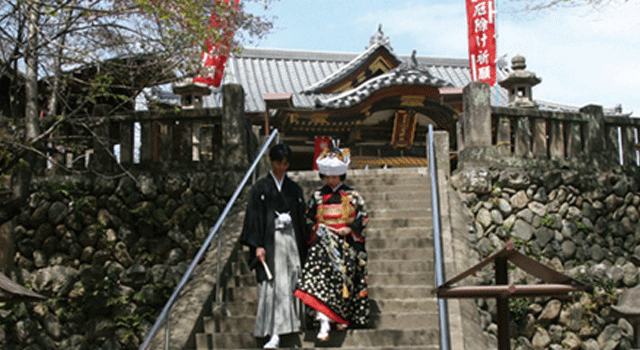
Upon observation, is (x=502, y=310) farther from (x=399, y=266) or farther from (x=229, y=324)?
(x=399, y=266)

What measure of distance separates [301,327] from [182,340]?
1127mm

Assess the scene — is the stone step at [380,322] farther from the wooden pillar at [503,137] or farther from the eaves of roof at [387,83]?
the eaves of roof at [387,83]

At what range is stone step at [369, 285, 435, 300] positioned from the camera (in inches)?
302

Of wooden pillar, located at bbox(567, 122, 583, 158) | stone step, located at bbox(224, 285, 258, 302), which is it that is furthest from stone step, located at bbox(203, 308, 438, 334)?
wooden pillar, located at bbox(567, 122, 583, 158)

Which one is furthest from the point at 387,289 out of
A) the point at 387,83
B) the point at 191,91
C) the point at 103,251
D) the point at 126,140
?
the point at 191,91

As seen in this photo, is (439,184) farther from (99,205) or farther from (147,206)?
(99,205)

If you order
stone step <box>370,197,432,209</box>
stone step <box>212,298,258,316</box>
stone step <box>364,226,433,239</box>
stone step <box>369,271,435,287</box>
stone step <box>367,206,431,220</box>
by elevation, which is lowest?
stone step <box>212,298,258,316</box>

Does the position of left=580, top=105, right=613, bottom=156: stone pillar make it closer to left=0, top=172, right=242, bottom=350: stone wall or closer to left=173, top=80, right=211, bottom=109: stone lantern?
left=0, top=172, right=242, bottom=350: stone wall

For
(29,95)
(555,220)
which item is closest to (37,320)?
(29,95)

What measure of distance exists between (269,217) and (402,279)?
1.86 metres

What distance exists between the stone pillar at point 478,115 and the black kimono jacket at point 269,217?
4.26m

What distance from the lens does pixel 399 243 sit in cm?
874

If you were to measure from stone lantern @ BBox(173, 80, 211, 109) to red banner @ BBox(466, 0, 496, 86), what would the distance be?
6194mm

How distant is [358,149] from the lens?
1695 cm
